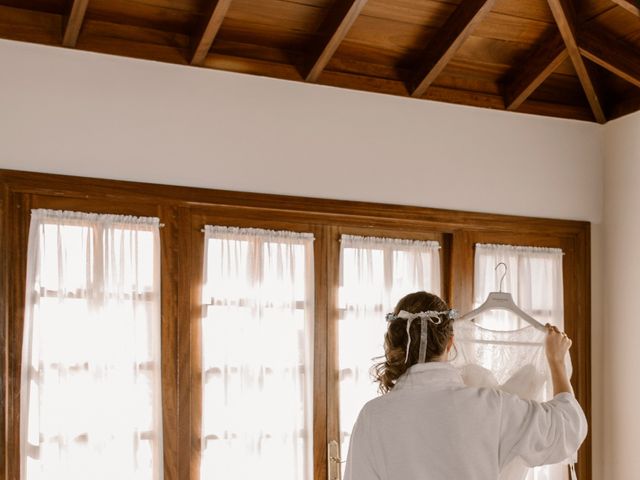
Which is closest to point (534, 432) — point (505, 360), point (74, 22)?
point (505, 360)

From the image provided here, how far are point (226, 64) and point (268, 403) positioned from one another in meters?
1.55

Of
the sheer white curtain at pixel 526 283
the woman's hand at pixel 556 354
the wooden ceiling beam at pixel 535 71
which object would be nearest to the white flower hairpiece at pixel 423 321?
the woman's hand at pixel 556 354

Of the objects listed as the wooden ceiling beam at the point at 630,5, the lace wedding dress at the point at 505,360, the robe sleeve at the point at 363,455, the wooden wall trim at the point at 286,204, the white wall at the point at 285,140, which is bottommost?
the robe sleeve at the point at 363,455

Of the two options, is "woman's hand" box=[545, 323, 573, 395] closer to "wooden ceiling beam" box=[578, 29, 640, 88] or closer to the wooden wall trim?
the wooden wall trim

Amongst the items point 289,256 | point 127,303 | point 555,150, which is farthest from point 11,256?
point 555,150

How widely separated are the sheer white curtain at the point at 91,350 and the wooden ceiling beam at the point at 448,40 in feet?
4.87

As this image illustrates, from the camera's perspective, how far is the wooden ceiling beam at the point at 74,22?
3.61m

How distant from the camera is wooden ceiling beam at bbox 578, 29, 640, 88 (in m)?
4.40

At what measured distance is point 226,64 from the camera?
4195 millimetres

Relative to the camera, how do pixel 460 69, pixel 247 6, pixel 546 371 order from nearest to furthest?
pixel 546 371 < pixel 247 6 < pixel 460 69

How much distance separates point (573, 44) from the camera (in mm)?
4316

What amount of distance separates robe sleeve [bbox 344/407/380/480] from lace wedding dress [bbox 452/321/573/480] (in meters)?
0.82

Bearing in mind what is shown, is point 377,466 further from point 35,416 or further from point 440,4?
point 440,4

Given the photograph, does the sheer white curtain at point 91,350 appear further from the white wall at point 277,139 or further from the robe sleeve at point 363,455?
the robe sleeve at point 363,455
